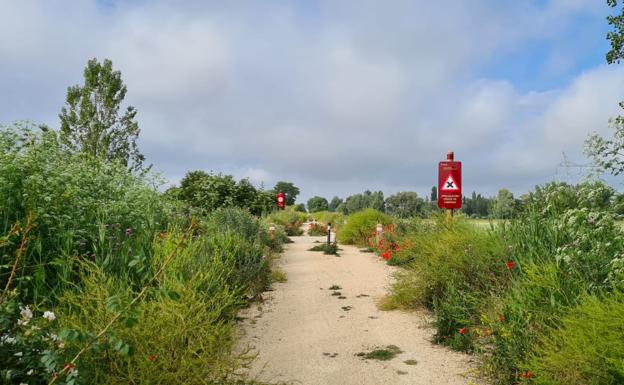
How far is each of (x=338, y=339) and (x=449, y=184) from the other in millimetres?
7143

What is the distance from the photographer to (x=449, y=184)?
1131 cm

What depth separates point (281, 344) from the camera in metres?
5.14

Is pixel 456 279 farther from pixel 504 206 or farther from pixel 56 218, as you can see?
pixel 56 218

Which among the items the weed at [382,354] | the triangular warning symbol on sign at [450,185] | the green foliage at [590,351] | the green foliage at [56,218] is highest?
the triangular warning symbol on sign at [450,185]

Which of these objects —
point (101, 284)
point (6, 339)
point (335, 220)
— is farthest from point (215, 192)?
point (6, 339)

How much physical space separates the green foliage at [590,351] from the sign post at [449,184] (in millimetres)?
7894

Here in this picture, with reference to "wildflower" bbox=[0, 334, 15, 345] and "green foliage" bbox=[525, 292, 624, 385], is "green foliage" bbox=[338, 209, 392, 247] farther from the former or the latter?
"wildflower" bbox=[0, 334, 15, 345]

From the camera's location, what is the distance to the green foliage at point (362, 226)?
51.4 feet

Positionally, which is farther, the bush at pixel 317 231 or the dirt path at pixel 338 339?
the bush at pixel 317 231

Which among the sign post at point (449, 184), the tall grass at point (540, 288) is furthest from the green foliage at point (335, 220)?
the tall grass at point (540, 288)

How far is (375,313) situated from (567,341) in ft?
11.9

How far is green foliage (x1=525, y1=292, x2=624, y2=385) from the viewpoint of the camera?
2.86m

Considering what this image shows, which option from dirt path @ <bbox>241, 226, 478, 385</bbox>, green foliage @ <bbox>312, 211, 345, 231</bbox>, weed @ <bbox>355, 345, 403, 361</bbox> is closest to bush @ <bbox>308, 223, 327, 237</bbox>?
green foliage @ <bbox>312, 211, 345, 231</bbox>

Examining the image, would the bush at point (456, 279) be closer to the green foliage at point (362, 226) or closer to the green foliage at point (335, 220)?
the green foliage at point (362, 226)
